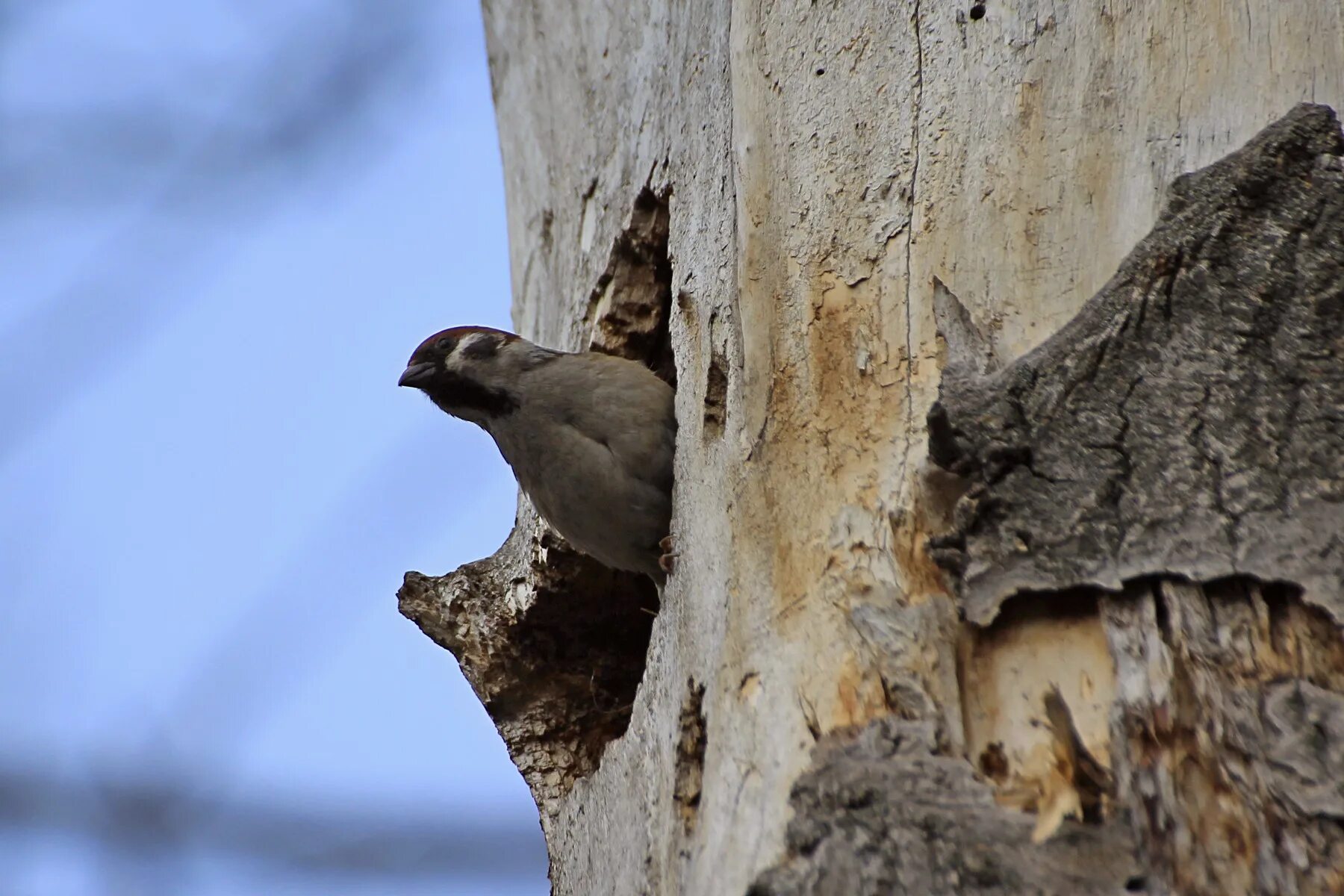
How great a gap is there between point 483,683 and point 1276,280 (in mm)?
2380

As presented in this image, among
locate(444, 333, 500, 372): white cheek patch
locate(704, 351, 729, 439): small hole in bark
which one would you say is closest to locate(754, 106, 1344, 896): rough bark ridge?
locate(704, 351, 729, 439): small hole in bark

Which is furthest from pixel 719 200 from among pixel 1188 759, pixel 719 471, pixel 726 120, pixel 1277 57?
pixel 1188 759

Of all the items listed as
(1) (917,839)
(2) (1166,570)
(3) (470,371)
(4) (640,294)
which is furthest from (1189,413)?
(3) (470,371)

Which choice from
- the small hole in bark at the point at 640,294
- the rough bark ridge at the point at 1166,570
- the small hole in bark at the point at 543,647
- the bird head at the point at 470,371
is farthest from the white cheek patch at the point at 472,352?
the rough bark ridge at the point at 1166,570

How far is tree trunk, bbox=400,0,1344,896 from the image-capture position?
1.52m

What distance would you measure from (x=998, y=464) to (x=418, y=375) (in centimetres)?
252

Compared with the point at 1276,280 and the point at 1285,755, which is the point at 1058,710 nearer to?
the point at 1285,755

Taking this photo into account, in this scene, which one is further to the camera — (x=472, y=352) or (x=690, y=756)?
(x=472, y=352)

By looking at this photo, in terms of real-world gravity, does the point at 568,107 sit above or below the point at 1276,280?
above

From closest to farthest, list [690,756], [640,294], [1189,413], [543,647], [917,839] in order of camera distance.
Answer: [917,839] < [1189,413] < [690,756] < [640,294] < [543,647]

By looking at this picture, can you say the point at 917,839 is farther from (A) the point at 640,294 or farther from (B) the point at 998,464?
(A) the point at 640,294

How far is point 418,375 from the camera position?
3980 millimetres

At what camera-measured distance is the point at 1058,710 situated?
1.66 metres

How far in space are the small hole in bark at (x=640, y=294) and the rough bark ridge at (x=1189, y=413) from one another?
4.97 feet
